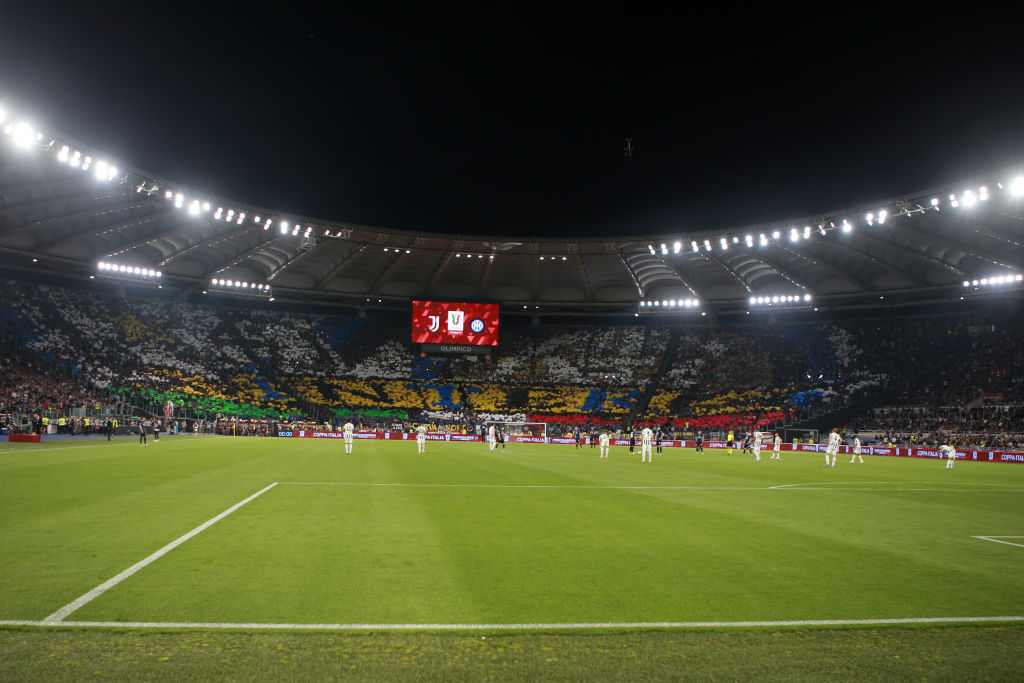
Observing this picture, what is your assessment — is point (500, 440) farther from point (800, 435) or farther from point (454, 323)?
point (800, 435)

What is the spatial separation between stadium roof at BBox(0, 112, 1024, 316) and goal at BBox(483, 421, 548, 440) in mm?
15266

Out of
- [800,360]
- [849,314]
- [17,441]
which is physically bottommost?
[17,441]

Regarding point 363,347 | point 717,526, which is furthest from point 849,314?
point 717,526

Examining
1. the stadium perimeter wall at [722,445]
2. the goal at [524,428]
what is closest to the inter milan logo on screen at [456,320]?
the goal at [524,428]

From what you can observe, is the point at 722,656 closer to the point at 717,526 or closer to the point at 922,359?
the point at 717,526

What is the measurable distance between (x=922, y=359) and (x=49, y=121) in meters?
70.3

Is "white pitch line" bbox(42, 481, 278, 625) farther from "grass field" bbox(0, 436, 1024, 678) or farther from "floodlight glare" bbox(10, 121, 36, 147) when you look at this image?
"floodlight glare" bbox(10, 121, 36, 147)

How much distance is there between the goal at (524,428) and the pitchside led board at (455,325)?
7572mm

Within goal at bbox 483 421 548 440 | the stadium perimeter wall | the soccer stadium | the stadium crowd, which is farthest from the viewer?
goal at bbox 483 421 548 440

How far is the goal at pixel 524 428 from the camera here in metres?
58.3

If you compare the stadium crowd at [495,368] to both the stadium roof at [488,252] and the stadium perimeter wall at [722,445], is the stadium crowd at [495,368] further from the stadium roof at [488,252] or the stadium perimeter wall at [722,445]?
the stadium roof at [488,252]

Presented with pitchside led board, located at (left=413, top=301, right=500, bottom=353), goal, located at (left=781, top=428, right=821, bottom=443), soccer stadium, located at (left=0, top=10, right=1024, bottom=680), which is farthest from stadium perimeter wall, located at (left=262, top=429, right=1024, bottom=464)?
pitchside led board, located at (left=413, top=301, right=500, bottom=353)

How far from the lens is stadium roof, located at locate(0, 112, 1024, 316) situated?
4081 cm

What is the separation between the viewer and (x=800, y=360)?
216 feet
